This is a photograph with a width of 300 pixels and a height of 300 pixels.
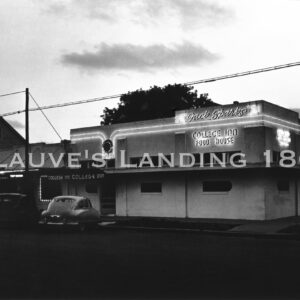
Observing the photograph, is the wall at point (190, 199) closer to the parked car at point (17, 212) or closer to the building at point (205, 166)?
the building at point (205, 166)

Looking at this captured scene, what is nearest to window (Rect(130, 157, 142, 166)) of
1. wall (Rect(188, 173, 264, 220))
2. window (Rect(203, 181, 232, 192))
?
wall (Rect(188, 173, 264, 220))

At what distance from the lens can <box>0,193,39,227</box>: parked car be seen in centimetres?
2180

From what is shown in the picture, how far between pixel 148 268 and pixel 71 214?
10.4 m

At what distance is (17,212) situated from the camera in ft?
71.8

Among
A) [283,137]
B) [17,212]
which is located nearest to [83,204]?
[17,212]

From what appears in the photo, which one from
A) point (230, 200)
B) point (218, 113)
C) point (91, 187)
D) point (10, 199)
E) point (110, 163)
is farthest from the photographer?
point (91, 187)

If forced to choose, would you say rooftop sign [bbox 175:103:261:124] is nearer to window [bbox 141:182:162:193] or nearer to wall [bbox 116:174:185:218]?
wall [bbox 116:174:185:218]

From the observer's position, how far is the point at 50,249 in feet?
46.3

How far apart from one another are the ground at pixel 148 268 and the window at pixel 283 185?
9682 mm

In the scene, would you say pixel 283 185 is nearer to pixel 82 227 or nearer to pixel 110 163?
pixel 110 163

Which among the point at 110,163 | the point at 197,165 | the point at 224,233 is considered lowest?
the point at 224,233

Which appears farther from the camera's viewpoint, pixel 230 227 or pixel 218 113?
pixel 218 113

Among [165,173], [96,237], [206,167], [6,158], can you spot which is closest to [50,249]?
[96,237]

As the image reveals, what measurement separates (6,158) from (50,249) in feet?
78.8
